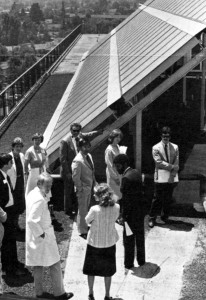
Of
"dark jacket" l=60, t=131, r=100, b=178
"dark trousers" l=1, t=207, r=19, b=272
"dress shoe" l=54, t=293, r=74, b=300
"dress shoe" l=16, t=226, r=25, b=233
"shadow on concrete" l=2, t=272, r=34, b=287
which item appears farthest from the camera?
"dark jacket" l=60, t=131, r=100, b=178

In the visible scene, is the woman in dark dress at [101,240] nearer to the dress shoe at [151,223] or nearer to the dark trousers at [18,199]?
the dress shoe at [151,223]

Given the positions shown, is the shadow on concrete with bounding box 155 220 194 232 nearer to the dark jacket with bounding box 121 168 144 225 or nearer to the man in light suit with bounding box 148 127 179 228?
the man in light suit with bounding box 148 127 179 228

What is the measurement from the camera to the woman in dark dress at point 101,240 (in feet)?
21.8

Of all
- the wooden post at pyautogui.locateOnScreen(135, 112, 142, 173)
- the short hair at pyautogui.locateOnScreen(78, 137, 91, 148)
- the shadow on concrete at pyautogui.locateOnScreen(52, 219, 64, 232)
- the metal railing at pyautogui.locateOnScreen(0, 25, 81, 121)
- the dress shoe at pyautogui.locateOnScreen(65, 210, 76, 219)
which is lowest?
the metal railing at pyautogui.locateOnScreen(0, 25, 81, 121)

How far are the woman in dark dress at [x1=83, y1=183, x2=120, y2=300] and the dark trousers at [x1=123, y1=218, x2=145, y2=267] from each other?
2.57ft

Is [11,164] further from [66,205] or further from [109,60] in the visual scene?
[109,60]

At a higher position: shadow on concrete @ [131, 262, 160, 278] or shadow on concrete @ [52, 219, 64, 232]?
shadow on concrete @ [131, 262, 160, 278]

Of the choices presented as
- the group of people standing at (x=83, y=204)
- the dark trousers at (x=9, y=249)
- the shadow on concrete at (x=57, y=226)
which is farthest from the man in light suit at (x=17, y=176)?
the dark trousers at (x=9, y=249)

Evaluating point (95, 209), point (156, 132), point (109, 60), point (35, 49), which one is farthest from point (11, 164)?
point (35, 49)

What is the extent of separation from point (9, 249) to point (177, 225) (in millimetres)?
2684

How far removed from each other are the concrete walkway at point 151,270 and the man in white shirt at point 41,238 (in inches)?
19.3

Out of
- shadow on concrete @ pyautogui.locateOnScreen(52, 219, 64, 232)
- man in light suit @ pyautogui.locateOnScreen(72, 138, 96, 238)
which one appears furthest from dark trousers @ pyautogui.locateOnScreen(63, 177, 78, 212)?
man in light suit @ pyautogui.locateOnScreen(72, 138, 96, 238)

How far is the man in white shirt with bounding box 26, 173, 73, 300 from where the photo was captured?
652cm

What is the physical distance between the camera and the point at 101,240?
21.9 feet
